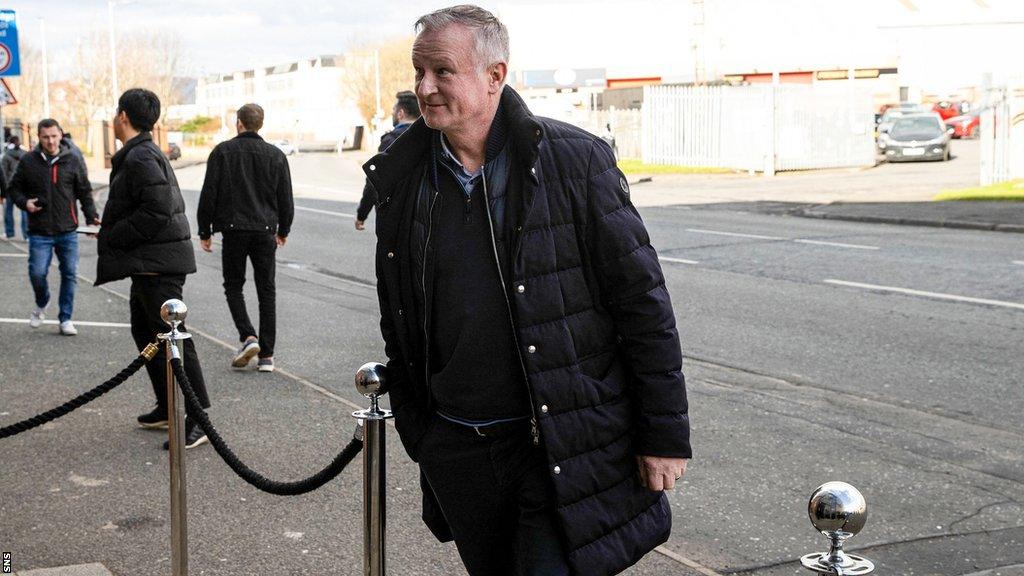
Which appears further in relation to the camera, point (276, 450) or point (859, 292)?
point (859, 292)

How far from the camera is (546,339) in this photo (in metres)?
2.76

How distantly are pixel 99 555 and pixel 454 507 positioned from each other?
89.1 inches

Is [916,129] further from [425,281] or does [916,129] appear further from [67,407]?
[425,281]

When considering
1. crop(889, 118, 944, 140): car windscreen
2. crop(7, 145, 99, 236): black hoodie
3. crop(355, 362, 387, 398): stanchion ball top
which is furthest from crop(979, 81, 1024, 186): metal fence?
crop(355, 362, 387, 398): stanchion ball top

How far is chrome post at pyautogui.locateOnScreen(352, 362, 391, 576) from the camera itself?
3.30 metres

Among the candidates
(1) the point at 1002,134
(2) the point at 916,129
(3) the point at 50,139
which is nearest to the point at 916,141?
(2) the point at 916,129

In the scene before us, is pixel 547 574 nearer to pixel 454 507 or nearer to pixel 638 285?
pixel 454 507

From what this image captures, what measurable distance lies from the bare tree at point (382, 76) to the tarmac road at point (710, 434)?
81.7 metres

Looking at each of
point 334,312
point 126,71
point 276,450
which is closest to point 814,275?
point 334,312

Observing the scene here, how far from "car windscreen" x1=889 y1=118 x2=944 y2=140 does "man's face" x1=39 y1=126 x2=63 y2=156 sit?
29.2 meters

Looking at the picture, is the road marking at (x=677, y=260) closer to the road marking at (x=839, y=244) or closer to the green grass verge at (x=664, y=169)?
the road marking at (x=839, y=244)

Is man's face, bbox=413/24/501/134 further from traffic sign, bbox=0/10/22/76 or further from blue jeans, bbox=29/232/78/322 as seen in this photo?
traffic sign, bbox=0/10/22/76

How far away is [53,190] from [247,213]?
297cm

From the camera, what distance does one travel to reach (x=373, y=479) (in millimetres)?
3350
